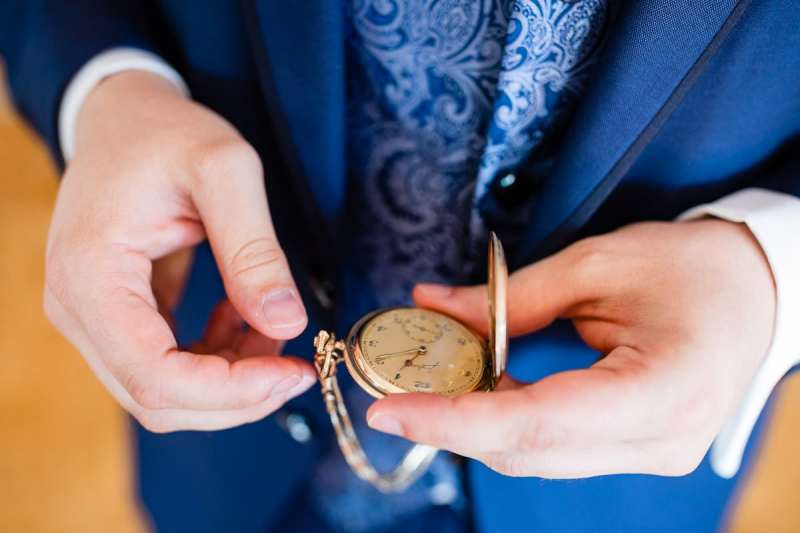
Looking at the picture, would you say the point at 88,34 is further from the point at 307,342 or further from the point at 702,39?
the point at 702,39

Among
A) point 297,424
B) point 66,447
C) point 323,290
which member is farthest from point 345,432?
point 66,447

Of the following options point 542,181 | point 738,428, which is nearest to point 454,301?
point 542,181

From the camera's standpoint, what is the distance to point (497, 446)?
17.2 inches

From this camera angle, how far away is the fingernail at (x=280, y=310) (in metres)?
0.52

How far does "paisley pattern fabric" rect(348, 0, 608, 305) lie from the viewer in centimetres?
55

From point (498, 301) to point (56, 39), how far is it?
606mm

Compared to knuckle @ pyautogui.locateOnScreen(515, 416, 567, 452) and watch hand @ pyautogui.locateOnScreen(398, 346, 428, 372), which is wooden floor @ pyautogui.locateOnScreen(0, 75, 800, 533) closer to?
watch hand @ pyautogui.locateOnScreen(398, 346, 428, 372)

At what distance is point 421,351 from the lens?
587 mm

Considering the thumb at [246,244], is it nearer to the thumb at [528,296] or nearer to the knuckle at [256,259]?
the knuckle at [256,259]

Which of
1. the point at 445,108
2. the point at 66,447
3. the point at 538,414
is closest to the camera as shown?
the point at 538,414

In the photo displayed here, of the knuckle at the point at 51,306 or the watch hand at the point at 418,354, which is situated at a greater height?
the watch hand at the point at 418,354

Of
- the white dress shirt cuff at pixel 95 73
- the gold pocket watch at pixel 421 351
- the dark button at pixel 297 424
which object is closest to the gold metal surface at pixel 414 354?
the gold pocket watch at pixel 421 351

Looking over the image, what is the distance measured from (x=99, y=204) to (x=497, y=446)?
40 centimetres

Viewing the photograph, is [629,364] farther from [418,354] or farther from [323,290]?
[323,290]
